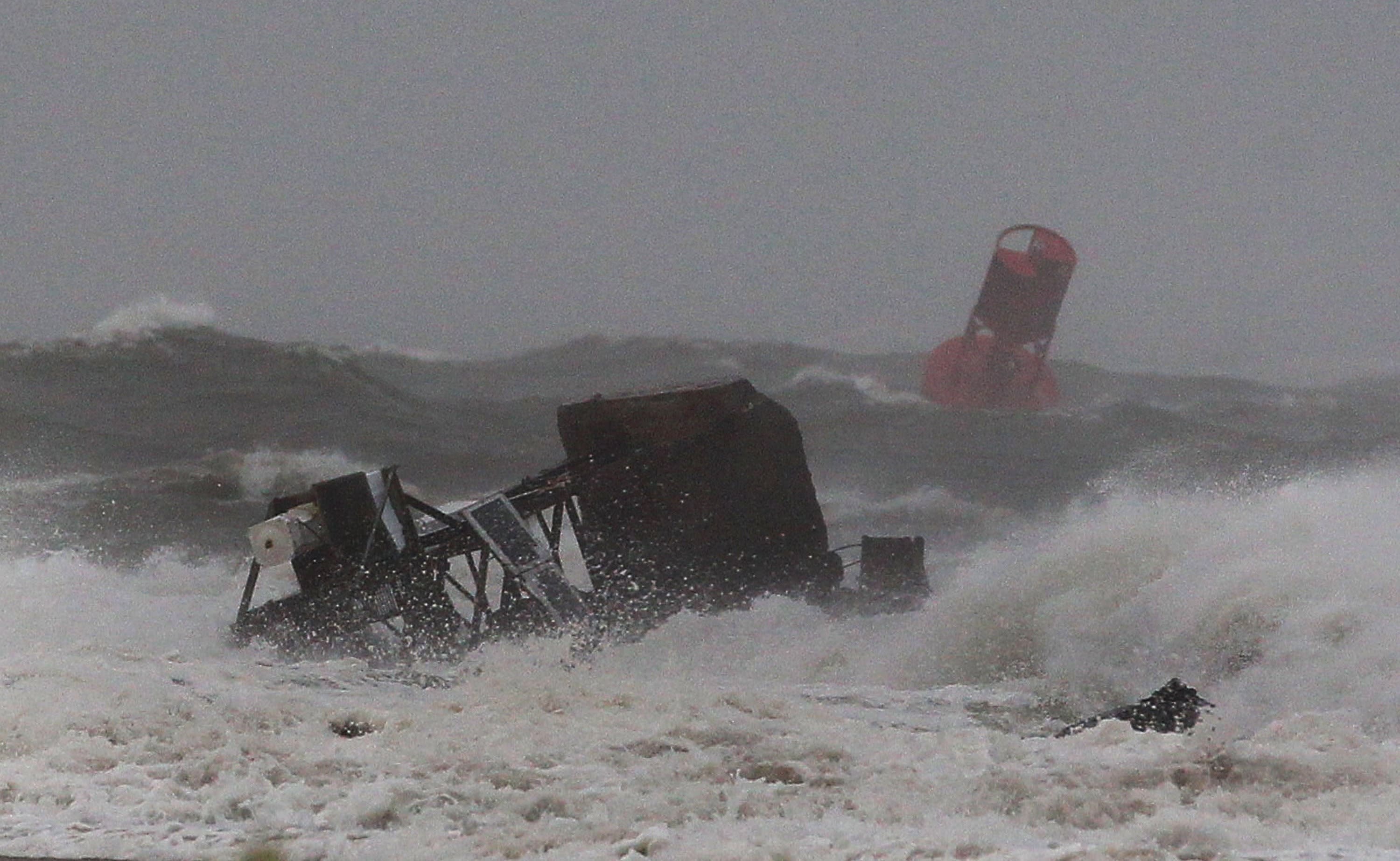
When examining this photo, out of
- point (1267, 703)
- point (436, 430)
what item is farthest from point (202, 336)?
point (1267, 703)

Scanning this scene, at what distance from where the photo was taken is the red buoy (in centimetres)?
3672

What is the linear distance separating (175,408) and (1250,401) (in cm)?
5813

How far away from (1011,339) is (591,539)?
95.6 feet

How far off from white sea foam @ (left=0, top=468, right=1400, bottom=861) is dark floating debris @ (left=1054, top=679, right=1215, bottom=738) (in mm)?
356

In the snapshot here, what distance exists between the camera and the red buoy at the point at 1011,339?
36719 mm

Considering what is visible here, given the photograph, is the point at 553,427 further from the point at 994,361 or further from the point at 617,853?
the point at 617,853

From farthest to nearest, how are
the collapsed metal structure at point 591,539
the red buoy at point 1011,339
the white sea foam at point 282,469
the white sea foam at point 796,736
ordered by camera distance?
the red buoy at point 1011,339
the white sea foam at point 282,469
the collapsed metal structure at point 591,539
the white sea foam at point 796,736

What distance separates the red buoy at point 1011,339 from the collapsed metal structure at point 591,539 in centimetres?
2629

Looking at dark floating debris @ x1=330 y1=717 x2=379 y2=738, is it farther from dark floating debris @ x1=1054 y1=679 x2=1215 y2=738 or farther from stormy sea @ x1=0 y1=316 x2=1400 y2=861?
dark floating debris @ x1=1054 y1=679 x2=1215 y2=738

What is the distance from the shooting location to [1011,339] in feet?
126

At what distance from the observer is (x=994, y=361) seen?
39281 mm

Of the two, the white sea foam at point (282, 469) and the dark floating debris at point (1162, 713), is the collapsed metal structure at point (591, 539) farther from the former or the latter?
the white sea foam at point (282, 469)

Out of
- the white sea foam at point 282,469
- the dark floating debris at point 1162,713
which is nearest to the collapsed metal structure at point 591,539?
the dark floating debris at point 1162,713

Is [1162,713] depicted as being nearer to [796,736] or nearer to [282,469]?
[796,736]
